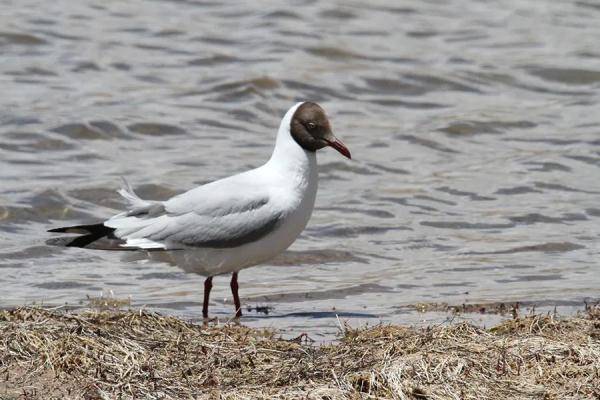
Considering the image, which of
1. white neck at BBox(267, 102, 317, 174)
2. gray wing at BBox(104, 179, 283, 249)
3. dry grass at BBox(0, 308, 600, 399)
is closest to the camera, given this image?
dry grass at BBox(0, 308, 600, 399)

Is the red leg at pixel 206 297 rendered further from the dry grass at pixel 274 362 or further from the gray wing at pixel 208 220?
the dry grass at pixel 274 362

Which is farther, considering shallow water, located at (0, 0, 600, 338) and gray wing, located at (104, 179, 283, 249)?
shallow water, located at (0, 0, 600, 338)

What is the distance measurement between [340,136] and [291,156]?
5.61 metres

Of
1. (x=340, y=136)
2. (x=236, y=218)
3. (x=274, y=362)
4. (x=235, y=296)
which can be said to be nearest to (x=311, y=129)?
(x=236, y=218)

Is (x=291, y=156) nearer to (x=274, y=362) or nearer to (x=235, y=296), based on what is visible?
(x=235, y=296)

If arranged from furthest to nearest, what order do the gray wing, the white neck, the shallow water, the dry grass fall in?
the shallow water, the white neck, the gray wing, the dry grass

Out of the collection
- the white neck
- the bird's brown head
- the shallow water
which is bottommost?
the shallow water

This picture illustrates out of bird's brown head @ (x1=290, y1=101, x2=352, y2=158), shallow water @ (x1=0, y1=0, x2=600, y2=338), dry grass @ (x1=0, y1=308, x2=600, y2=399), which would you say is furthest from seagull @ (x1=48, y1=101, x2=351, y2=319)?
dry grass @ (x1=0, y1=308, x2=600, y2=399)

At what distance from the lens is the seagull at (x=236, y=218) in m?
7.62

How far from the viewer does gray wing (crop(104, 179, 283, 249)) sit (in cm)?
760

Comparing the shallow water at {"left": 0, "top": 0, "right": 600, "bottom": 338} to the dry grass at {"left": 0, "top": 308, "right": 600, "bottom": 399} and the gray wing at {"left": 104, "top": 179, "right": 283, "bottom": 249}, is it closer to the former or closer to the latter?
the gray wing at {"left": 104, "top": 179, "right": 283, "bottom": 249}

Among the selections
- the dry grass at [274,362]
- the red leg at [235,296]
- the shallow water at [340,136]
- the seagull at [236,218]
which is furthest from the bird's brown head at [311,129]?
the dry grass at [274,362]

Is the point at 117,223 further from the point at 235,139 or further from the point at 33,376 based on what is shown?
the point at 235,139

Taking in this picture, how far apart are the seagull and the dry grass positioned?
1267mm
